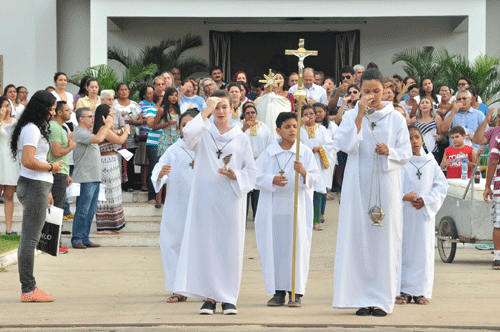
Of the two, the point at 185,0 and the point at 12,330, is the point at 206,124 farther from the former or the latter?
the point at 185,0

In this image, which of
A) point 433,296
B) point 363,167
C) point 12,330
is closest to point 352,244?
point 363,167

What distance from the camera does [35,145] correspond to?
789cm

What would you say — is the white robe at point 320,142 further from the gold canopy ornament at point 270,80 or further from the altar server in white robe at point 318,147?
the gold canopy ornament at point 270,80

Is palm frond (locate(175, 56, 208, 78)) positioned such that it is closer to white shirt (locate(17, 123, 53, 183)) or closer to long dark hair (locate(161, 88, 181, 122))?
long dark hair (locate(161, 88, 181, 122))

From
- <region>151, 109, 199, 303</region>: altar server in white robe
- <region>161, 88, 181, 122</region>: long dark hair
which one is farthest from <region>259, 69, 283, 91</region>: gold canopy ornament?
<region>151, 109, 199, 303</region>: altar server in white robe

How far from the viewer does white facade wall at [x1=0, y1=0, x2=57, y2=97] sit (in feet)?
66.6

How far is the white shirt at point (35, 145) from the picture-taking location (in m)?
7.91

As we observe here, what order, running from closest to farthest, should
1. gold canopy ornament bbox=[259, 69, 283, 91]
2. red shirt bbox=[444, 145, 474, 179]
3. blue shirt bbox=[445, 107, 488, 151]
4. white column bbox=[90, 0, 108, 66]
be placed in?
gold canopy ornament bbox=[259, 69, 283, 91] < red shirt bbox=[444, 145, 474, 179] < blue shirt bbox=[445, 107, 488, 151] < white column bbox=[90, 0, 108, 66]

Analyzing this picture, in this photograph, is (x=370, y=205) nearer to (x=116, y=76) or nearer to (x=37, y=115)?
(x=37, y=115)

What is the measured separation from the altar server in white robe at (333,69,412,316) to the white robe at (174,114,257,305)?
947 millimetres

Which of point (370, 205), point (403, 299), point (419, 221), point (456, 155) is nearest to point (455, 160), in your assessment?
point (456, 155)

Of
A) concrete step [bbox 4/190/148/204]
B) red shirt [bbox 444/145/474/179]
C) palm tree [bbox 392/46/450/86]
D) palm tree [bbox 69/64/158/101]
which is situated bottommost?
concrete step [bbox 4/190/148/204]

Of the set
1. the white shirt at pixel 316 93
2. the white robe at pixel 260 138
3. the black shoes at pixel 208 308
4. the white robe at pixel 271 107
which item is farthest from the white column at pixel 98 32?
the black shoes at pixel 208 308

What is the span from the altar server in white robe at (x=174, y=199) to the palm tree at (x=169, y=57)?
12.2 m
